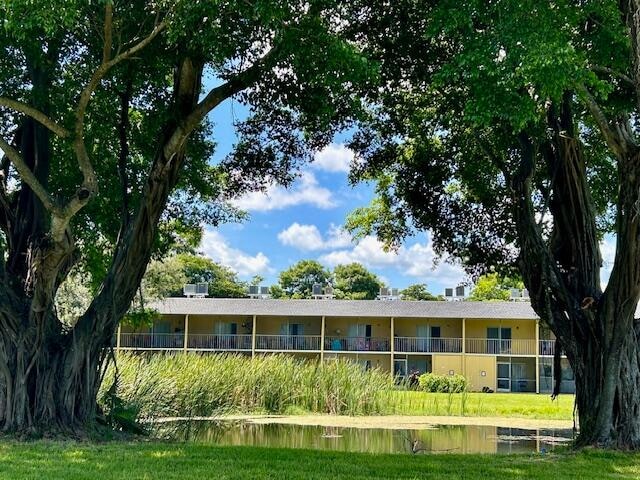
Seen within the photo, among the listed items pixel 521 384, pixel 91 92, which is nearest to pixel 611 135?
pixel 91 92

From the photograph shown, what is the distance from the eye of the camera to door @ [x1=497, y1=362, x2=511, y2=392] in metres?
34.4

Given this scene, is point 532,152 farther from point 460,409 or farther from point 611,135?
point 460,409

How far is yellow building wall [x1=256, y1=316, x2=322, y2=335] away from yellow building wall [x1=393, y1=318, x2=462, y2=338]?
392 cm

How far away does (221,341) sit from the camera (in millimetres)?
34188

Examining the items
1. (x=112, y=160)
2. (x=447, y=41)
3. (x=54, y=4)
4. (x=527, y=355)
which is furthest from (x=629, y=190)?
(x=527, y=355)

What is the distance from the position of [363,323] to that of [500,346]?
6723 millimetres

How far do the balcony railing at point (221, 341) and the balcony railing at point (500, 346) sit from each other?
35.5 ft

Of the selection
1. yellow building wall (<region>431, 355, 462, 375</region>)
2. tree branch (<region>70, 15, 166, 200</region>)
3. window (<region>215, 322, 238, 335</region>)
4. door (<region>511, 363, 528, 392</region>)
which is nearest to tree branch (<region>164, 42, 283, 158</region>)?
tree branch (<region>70, 15, 166, 200</region>)

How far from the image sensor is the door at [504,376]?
34.4 m

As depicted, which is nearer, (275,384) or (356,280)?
(275,384)

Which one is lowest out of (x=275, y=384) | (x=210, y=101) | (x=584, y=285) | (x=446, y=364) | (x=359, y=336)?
(x=275, y=384)

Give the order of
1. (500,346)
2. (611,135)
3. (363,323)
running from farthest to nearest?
(363,323) < (500,346) < (611,135)

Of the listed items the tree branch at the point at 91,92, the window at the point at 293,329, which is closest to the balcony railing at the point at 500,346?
the window at the point at 293,329

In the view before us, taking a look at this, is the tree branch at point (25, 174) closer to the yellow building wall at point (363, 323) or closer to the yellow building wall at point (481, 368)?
the yellow building wall at point (363, 323)
